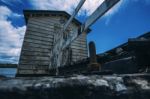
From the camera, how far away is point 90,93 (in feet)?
2.78

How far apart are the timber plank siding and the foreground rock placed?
7864mm

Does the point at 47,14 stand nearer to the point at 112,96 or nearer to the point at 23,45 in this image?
the point at 23,45

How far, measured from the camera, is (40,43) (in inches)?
404

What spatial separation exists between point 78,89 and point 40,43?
9802 millimetres

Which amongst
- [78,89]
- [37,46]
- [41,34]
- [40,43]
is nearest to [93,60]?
[78,89]

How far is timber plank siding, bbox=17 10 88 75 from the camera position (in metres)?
9.53

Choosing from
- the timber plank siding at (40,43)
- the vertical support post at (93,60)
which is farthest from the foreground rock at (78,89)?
the timber plank siding at (40,43)

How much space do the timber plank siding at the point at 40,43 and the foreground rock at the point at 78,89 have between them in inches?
310

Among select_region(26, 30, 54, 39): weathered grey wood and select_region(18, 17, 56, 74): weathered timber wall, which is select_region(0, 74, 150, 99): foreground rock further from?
select_region(26, 30, 54, 39): weathered grey wood

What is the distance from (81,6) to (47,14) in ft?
25.4

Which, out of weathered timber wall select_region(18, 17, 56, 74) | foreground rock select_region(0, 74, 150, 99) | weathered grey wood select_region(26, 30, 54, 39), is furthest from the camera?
weathered grey wood select_region(26, 30, 54, 39)

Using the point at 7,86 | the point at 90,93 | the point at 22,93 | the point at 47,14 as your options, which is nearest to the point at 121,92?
the point at 90,93

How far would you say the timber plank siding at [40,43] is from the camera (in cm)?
953

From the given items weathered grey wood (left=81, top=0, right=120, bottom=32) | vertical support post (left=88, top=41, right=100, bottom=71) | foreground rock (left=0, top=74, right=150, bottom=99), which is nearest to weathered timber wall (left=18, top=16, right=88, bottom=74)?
weathered grey wood (left=81, top=0, right=120, bottom=32)
